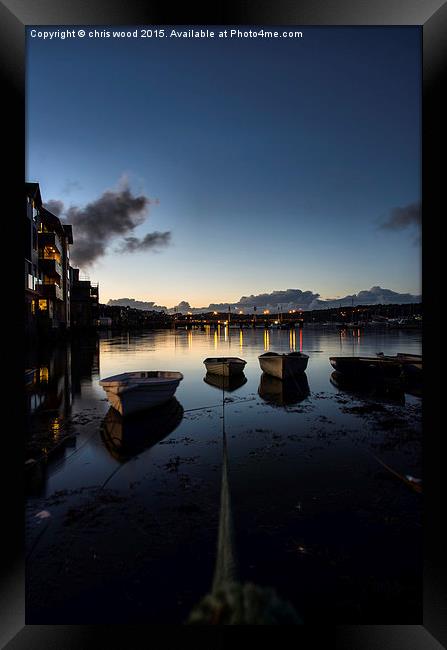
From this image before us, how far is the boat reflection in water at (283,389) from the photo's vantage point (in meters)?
17.8

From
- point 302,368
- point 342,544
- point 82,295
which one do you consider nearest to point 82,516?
point 342,544

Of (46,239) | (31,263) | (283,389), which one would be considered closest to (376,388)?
(283,389)

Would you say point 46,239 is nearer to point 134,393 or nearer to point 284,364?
point 284,364

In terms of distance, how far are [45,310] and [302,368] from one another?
136ft

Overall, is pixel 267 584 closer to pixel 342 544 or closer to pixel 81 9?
pixel 342 544

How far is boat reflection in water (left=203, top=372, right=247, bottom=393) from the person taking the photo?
21.9 metres

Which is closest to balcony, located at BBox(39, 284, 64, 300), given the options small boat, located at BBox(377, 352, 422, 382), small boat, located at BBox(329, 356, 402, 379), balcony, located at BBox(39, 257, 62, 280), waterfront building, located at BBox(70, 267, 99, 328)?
balcony, located at BBox(39, 257, 62, 280)

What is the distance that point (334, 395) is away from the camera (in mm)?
19141

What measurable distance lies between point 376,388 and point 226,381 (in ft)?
31.8

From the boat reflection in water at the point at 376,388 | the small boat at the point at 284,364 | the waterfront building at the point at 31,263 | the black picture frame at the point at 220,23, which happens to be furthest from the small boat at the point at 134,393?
the waterfront building at the point at 31,263

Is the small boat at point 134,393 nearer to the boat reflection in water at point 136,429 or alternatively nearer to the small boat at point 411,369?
the boat reflection in water at point 136,429

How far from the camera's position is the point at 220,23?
12.3ft

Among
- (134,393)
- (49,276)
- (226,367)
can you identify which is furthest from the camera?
(49,276)

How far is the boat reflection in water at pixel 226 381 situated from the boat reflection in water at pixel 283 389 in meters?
1.52
